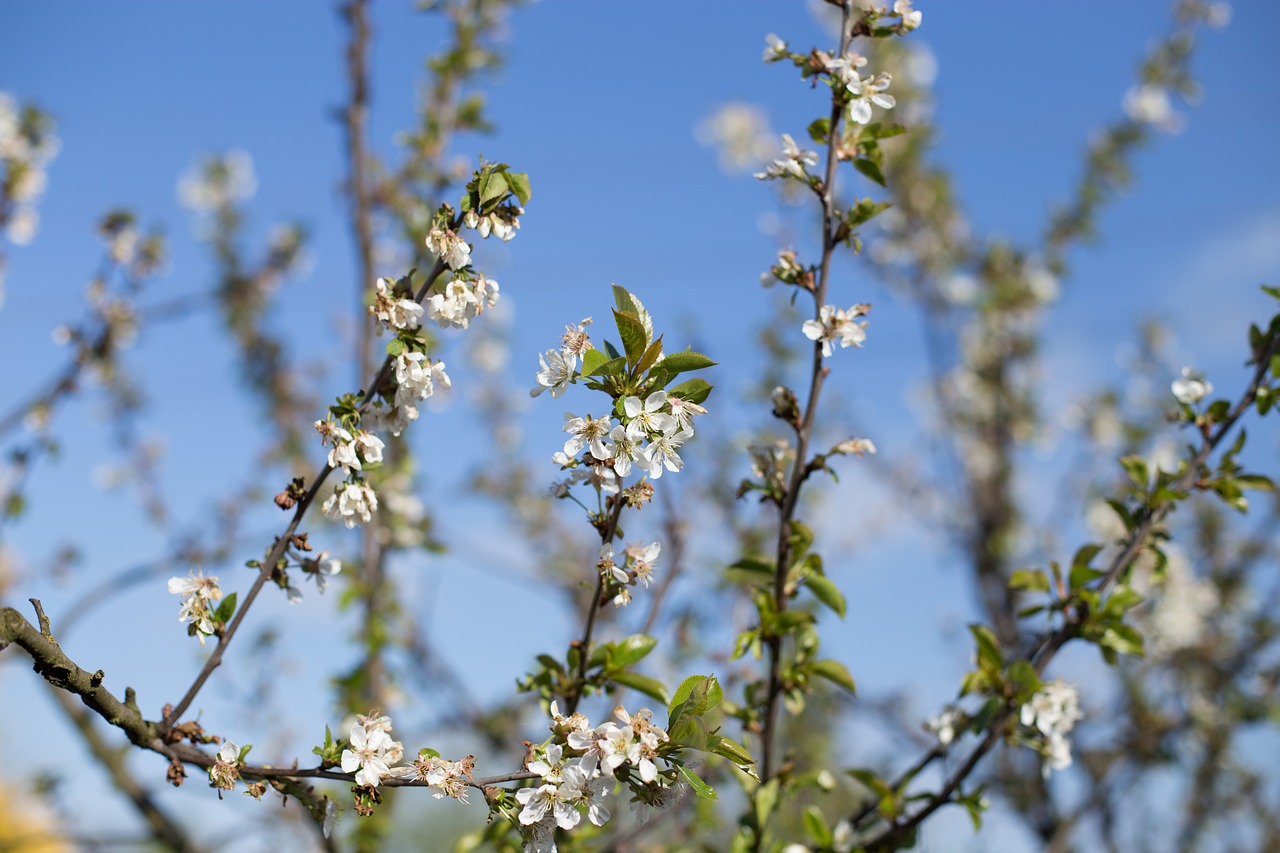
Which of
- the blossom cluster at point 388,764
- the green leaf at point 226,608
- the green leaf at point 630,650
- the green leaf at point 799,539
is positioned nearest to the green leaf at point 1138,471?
the green leaf at point 799,539

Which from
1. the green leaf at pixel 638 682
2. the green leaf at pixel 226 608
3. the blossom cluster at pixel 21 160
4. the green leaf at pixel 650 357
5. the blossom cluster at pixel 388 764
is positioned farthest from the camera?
the blossom cluster at pixel 21 160

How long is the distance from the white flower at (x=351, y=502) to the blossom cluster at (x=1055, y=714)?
137 centimetres

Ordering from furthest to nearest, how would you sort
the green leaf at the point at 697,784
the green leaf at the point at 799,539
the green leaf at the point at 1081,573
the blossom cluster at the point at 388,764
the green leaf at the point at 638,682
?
the green leaf at the point at 1081,573, the green leaf at the point at 799,539, the green leaf at the point at 638,682, the blossom cluster at the point at 388,764, the green leaf at the point at 697,784

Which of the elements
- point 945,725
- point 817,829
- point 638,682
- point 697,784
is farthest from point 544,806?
point 945,725

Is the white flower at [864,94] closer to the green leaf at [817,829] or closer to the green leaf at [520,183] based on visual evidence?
the green leaf at [520,183]

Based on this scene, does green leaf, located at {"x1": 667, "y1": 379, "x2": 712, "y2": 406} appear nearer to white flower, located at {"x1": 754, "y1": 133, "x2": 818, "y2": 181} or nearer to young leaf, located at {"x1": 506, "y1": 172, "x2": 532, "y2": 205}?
young leaf, located at {"x1": 506, "y1": 172, "x2": 532, "y2": 205}

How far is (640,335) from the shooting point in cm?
136

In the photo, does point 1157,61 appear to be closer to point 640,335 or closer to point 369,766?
point 640,335

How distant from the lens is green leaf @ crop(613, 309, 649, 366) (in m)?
1.34

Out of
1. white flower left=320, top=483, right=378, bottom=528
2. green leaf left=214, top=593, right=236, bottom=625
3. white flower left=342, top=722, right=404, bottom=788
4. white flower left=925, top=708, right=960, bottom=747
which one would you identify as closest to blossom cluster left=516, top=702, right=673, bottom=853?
white flower left=342, top=722, right=404, bottom=788

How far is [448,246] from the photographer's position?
141 cm

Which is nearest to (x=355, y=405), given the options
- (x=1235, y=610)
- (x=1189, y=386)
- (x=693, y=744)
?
(x=693, y=744)

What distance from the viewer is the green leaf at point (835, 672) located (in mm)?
1898

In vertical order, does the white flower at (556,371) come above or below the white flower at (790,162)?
below
